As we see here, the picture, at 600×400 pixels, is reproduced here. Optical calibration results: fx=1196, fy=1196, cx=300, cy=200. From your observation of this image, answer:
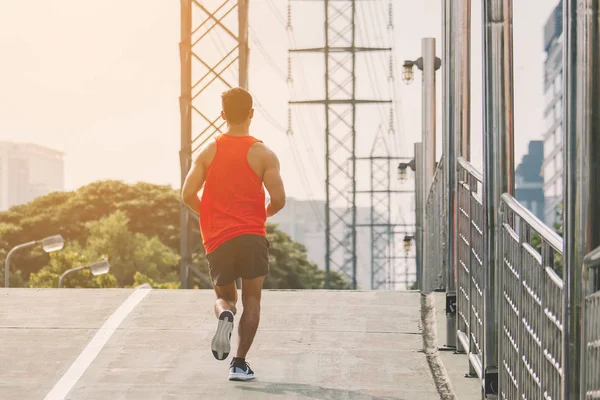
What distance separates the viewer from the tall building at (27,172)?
532ft

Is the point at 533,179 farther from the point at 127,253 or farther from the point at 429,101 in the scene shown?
the point at 429,101

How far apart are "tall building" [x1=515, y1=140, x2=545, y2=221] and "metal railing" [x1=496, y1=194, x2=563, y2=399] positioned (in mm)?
159597

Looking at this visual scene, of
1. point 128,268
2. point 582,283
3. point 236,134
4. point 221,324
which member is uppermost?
point 236,134

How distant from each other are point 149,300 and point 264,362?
8.86 feet

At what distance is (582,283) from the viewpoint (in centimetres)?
356

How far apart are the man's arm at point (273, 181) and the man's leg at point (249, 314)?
0.43 meters

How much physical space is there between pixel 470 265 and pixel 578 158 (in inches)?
121

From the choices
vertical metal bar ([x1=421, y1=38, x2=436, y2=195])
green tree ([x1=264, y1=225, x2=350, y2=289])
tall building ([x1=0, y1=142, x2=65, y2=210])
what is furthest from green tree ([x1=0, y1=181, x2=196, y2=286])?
tall building ([x1=0, y1=142, x2=65, y2=210])

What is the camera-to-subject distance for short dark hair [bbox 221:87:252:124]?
6.76 m

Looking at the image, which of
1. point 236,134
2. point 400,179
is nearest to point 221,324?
point 236,134

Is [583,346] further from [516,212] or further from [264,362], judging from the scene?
[264,362]

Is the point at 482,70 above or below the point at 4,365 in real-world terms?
above

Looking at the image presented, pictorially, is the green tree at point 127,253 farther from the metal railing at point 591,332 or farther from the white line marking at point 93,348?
the metal railing at point 591,332

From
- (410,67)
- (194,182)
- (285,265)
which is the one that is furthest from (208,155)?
(285,265)
